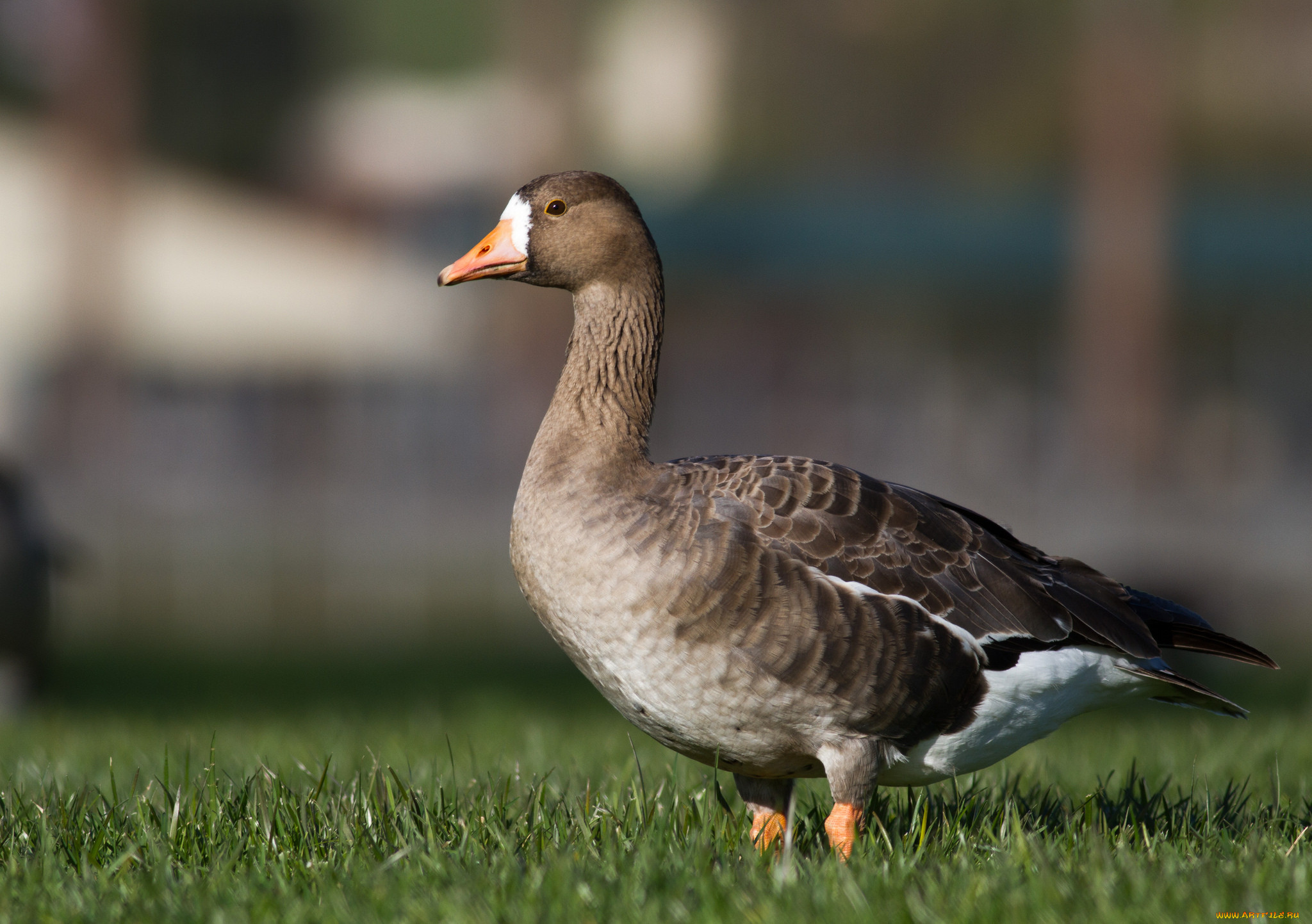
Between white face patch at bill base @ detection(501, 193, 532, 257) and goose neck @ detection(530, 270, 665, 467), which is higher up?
white face patch at bill base @ detection(501, 193, 532, 257)

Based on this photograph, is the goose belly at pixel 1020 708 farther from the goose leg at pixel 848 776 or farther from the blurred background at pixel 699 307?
the blurred background at pixel 699 307

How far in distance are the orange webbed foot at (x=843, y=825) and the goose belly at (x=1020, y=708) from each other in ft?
0.63

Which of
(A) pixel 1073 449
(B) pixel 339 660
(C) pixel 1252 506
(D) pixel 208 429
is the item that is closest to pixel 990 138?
(A) pixel 1073 449

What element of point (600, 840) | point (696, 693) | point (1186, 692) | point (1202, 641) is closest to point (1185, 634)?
point (1202, 641)

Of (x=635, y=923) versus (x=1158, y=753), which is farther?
(x=1158, y=753)

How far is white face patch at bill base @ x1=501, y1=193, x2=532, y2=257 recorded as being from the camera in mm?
4559

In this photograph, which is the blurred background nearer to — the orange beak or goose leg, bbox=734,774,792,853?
the orange beak

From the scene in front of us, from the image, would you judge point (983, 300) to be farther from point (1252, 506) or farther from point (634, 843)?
point (634, 843)

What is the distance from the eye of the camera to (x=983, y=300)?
82.0 ft

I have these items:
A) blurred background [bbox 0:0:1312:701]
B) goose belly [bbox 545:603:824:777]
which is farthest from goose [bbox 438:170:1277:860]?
blurred background [bbox 0:0:1312:701]

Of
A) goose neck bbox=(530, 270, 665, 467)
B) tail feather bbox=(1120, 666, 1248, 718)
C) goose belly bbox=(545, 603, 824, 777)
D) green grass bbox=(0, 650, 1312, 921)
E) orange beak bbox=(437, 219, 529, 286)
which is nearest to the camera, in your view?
green grass bbox=(0, 650, 1312, 921)

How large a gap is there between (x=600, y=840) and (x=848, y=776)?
75cm

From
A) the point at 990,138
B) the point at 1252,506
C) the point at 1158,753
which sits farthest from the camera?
the point at 990,138

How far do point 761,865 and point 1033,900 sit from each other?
75 cm
